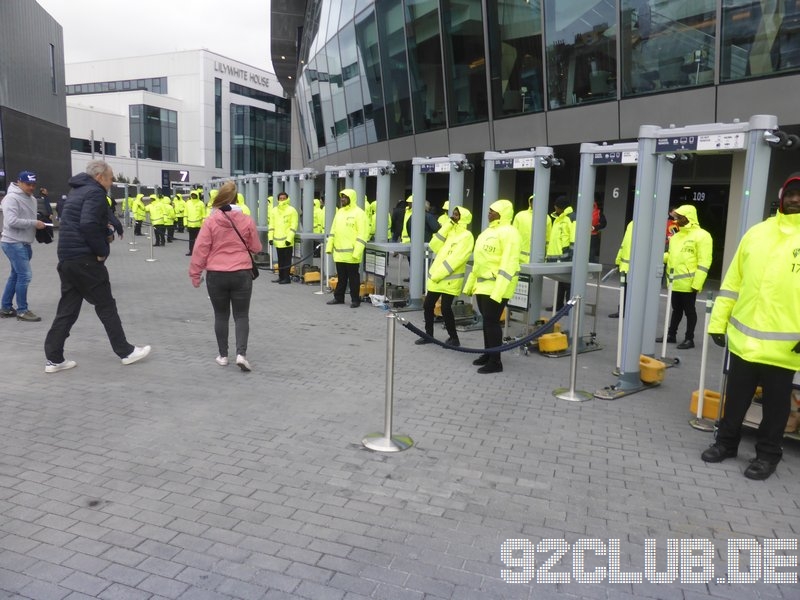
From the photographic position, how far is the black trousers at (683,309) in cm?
830

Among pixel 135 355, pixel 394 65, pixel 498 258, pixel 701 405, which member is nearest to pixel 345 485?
pixel 701 405

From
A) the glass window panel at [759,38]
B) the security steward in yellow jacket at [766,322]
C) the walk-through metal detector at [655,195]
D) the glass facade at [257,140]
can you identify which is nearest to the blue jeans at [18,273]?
the walk-through metal detector at [655,195]

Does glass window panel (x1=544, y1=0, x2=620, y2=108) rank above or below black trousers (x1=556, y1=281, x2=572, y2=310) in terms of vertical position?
above

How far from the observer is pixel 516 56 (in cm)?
1602

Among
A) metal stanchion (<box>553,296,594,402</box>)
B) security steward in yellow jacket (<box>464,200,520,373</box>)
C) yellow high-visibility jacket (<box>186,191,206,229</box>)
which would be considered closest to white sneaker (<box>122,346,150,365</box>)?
security steward in yellow jacket (<box>464,200,520,373</box>)

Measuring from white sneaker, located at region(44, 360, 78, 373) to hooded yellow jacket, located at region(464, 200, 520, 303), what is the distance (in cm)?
437

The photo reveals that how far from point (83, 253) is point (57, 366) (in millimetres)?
1213

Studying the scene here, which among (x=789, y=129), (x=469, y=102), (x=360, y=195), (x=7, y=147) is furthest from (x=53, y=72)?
(x=789, y=129)

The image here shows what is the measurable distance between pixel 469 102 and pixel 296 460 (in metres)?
15.3

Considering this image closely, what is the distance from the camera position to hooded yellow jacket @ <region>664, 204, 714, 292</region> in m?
7.90

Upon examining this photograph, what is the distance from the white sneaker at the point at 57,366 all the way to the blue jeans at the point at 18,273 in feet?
9.04

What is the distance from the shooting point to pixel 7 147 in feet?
84.4

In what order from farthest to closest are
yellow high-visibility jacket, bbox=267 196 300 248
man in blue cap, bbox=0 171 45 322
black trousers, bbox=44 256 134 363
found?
yellow high-visibility jacket, bbox=267 196 300 248
man in blue cap, bbox=0 171 45 322
black trousers, bbox=44 256 134 363

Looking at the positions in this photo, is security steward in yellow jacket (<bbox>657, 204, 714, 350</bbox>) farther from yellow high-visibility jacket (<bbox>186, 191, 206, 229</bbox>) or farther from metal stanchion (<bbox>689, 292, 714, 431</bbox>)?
yellow high-visibility jacket (<bbox>186, 191, 206, 229</bbox>)
